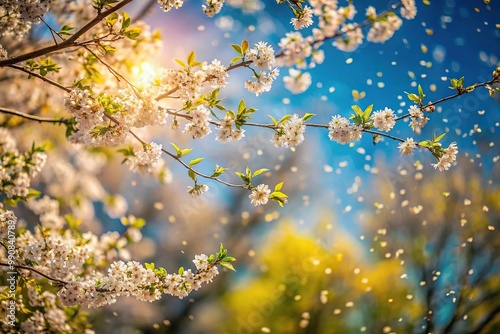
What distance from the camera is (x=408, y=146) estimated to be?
1.91 metres

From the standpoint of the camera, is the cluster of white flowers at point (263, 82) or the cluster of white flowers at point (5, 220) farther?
the cluster of white flowers at point (5, 220)

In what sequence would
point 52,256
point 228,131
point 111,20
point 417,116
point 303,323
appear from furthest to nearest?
point 303,323, point 52,256, point 417,116, point 228,131, point 111,20

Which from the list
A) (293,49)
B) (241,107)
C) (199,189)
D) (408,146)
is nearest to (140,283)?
(199,189)

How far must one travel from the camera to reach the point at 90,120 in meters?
1.63

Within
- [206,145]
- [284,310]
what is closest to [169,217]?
[206,145]

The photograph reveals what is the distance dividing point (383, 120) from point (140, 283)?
134 centimetres

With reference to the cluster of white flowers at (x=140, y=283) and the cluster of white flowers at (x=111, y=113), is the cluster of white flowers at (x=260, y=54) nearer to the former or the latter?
the cluster of white flowers at (x=111, y=113)

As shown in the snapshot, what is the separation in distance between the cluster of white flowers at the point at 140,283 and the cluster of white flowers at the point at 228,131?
0.59 metres

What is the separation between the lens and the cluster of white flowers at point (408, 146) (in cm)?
190

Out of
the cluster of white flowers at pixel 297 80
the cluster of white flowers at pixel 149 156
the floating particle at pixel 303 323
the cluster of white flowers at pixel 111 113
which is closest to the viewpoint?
the cluster of white flowers at pixel 111 113

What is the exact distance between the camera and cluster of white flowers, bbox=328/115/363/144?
1.79 metres

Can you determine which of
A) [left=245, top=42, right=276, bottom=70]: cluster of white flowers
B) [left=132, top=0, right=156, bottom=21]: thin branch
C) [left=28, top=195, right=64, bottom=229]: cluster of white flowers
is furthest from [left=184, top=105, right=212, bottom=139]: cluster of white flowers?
[left=28, top=195, right=64, bottom=229]: cluster of white flowers

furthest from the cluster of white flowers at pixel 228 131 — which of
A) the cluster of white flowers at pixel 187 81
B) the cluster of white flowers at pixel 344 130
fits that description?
the cluster of white flowers at pixel 344 130

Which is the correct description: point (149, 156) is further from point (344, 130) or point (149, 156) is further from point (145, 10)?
point (145, 10)
